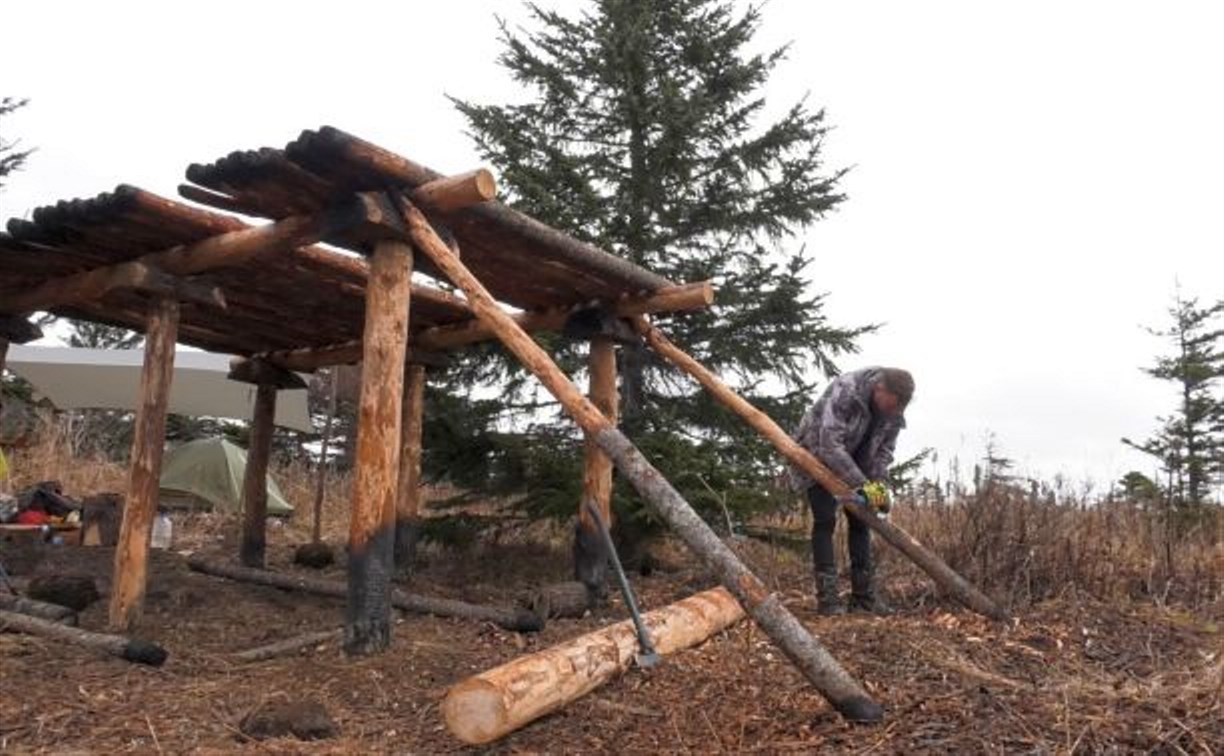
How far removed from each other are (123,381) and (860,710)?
1209 cm

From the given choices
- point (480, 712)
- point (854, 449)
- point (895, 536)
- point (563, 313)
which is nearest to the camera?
point (480, 712)

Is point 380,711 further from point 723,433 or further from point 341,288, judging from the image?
point 723,433

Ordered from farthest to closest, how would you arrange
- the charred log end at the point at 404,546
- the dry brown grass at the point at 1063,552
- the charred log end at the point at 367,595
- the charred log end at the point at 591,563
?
the charred log end at the point at 404,546
the charred log end at the point at 591,563
the dry brown grass at the point at 1063,552
the charred log end at the point at 367,595

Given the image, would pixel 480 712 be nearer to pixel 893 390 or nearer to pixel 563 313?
pixel 893 390

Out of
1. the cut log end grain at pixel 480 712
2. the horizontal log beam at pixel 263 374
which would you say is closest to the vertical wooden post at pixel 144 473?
the horizontal log beam at pixel 263 374

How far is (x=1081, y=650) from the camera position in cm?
538

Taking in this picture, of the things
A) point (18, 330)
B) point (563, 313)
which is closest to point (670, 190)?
point (563, 313)

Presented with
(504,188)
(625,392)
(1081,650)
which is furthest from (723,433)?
(1081,650)

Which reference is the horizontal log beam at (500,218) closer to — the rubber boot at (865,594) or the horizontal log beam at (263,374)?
the rubber boot at (865,594)

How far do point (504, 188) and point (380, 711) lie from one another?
24.2ft

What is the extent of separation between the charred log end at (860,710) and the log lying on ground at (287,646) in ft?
11.3

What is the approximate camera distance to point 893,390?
6301 millimetres

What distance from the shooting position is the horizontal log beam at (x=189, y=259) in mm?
5859

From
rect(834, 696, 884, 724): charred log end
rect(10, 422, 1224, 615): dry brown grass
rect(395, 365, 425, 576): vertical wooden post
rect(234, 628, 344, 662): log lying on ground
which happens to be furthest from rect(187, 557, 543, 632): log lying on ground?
rect(834, 696, 884, 724): charred log end
